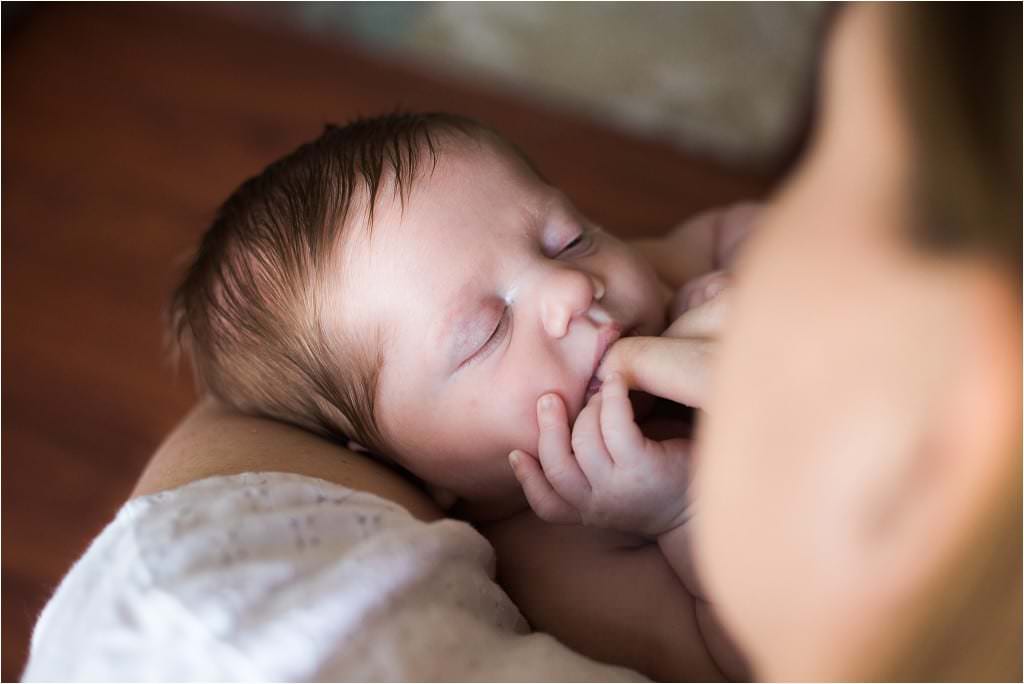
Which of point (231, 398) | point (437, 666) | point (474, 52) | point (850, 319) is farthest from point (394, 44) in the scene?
point (850, 319)

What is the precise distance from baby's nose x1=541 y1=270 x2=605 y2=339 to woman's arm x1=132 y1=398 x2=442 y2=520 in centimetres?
18

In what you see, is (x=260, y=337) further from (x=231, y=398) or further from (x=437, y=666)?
(x=437, y=666)

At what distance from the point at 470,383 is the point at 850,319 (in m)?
0.50

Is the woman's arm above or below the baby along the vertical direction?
below

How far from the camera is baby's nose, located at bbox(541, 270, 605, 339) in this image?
0.75 metres

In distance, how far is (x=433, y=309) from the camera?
2.55 ft

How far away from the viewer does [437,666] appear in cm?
54

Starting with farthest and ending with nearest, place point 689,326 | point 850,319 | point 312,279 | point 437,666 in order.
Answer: point 312,279 → point 689,326 → point 437,666 → point 850,319

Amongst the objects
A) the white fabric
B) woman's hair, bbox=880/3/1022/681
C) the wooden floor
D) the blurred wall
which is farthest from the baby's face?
the blurred wall

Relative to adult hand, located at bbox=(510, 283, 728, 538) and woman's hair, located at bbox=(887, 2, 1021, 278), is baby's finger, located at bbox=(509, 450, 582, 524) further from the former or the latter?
woman's hair, located at bbox=(887, 2, 1021, 278)

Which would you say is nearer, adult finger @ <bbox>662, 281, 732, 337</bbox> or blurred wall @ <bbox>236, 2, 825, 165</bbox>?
adult finger @ <bbox>662, 281, 732, 337</bbox>

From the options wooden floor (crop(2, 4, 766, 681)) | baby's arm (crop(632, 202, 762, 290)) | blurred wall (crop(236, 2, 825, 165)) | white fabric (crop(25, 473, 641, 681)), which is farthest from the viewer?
blurred wall (crop(236, 2, 825, 165))

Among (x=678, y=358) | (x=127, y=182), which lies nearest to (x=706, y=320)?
(x=678, y=358)

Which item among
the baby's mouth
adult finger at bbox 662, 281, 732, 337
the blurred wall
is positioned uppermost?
the blurred wall
